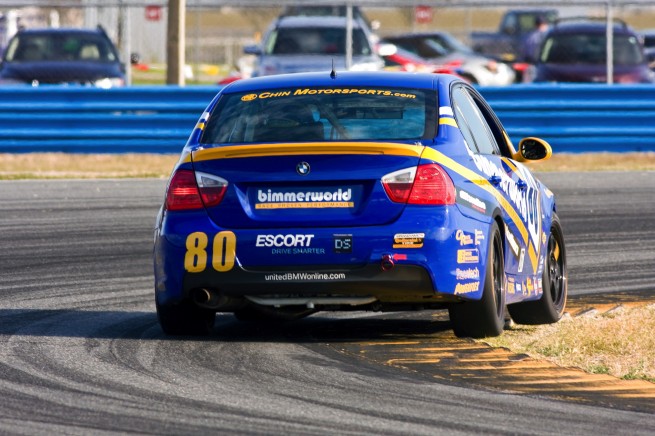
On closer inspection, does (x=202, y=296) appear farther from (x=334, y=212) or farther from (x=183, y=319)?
(x=334, y=212)

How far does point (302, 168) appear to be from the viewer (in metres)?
7.43

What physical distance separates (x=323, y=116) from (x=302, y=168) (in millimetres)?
538

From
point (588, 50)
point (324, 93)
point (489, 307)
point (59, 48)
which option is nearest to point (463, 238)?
point (489, 307)

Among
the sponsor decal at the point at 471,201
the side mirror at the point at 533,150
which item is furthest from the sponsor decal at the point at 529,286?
the sponsor decal at the point at 471,201

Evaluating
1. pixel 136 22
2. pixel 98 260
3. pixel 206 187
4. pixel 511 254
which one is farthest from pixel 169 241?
pixel 136 22

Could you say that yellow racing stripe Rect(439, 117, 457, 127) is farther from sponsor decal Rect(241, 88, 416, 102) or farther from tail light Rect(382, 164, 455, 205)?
tail light Rect(382, 164, 455, 205)

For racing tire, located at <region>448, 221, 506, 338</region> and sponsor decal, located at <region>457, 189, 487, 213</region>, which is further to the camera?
racing tire, located at <region>448, 221, 506, 338</region>

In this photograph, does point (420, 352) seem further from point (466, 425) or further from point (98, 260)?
point (98, 260)

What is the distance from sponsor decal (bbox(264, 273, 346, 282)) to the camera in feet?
24.2

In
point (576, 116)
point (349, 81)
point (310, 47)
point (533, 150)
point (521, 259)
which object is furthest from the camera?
point (310, 47)

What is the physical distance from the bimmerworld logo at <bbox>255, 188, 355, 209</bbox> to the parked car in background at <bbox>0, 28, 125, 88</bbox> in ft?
54.7

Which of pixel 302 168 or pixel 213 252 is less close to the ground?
pixel 302 168

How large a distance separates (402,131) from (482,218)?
23.7 inches

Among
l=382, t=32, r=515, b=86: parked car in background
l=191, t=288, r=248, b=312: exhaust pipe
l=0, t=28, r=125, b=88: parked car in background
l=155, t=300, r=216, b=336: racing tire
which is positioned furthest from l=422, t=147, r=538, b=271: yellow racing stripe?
l=382, t=32, r=515, b=86: parked car in background
